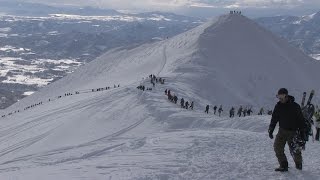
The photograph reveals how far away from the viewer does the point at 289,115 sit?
13.6 metres

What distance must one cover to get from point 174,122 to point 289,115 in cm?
2480

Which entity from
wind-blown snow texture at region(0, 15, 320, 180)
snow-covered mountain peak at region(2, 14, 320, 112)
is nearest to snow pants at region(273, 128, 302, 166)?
wind-blown snow texture at region(0, 15, 320, 180)

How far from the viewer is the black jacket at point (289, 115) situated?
534 inches

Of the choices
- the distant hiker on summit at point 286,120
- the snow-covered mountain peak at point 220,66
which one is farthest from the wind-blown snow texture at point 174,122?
the distant hiker on summit at point 286,120

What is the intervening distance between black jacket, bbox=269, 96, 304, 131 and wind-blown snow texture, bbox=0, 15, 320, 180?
143cm

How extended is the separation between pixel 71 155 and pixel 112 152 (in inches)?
83.8

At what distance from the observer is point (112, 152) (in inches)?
750

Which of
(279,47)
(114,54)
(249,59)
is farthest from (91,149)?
(114,54)

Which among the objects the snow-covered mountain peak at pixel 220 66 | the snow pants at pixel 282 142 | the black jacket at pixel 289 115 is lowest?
the snow-covered mountain peak at pixel 220 66

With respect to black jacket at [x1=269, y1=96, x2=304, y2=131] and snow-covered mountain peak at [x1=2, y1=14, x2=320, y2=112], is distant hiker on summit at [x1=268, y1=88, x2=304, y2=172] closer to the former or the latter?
black jacket at [x1=269, y1=96, x2=304, y2=131]

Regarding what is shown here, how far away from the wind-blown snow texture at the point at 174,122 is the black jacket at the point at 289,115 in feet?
4.69

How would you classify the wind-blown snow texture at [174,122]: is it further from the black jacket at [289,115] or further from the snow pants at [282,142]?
the black jacket at [289,115]

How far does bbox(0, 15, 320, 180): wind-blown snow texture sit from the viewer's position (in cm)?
1530

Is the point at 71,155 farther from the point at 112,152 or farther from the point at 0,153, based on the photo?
the point at 0,153
